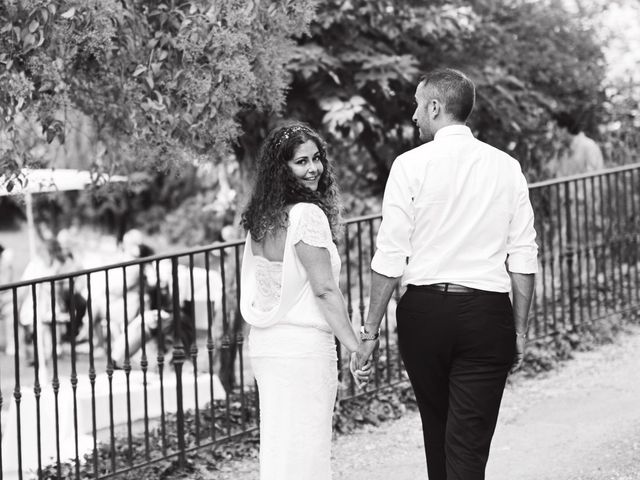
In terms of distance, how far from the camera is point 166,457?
5.99 metres

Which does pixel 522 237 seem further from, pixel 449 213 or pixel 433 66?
pixel 433 66

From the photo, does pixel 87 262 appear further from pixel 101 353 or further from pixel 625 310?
pixel 625 310

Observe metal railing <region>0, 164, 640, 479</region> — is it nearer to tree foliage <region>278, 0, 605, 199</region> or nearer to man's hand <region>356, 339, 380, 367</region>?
tree foliage <region>278, 0, 605, 199</region>

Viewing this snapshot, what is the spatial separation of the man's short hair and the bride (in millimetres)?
524

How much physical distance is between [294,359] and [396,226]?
0.63 meters

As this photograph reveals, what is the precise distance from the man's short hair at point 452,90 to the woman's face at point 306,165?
507 mm

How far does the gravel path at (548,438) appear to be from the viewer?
18.7 ft

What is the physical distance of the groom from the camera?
3.72 m

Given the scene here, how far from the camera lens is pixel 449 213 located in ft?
12.2

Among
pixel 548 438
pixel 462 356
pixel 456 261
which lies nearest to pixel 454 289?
pixel 456 261

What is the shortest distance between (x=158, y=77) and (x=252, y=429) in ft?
7.44

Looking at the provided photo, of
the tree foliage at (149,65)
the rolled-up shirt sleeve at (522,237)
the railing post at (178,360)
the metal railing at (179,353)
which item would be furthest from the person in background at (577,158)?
the rolled-up shirt sleeve at (522,237)

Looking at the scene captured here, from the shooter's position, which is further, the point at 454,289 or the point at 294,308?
the point at 294,308

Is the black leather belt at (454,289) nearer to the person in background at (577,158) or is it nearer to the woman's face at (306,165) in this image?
the woman's face at (306,165)
